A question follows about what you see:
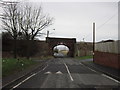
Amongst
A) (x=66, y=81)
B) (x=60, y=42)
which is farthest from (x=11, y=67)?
(x=60, y=42)

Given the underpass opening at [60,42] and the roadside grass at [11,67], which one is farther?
the underpass opening at [60,42]

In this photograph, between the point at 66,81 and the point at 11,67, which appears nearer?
the point at 66,81

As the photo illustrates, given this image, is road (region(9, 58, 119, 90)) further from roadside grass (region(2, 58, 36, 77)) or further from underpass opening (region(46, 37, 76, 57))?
underpass opening (region(46, 37, 76, 57))

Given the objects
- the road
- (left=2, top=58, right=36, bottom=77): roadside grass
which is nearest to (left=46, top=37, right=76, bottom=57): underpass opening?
(left=2, top=58, right=36, bottom=77): roadside grass

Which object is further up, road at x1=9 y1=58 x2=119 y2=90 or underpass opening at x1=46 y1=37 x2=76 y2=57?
underpass opening at x1=46 y1=37 x2=76 y2=57

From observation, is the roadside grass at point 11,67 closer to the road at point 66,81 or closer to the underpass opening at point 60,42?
the road at point 66,81

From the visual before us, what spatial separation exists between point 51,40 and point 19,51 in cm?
2839

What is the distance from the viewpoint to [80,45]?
95.6m

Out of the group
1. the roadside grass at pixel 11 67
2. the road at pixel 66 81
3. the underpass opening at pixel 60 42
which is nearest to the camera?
the road at pixel 66 81

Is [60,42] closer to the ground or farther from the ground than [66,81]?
farther from the ground

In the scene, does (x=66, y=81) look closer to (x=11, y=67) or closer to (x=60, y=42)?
(x=11, y=67)

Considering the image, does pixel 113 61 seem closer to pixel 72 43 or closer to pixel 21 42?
pixel 21 42

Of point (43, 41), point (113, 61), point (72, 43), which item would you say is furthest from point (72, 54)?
point (113, 61)

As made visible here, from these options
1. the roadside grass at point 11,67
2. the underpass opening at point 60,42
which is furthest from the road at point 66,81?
the underpass opening at point 60,42
